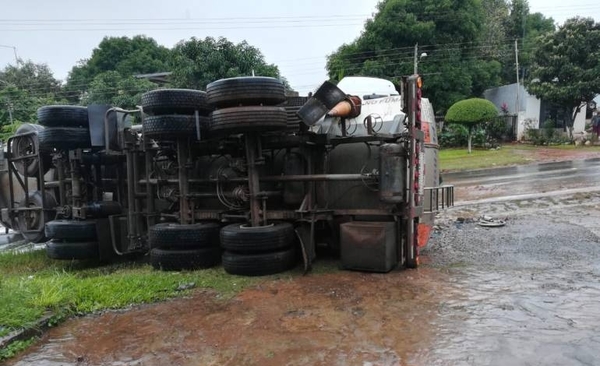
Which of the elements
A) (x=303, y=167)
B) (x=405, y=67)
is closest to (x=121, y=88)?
(x=405, y=67)

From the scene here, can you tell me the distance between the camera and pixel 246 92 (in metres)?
5.34

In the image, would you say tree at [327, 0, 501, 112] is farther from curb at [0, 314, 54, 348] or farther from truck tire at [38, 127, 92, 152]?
curb at [0, 314, 54, 348]

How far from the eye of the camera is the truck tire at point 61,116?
6.67m

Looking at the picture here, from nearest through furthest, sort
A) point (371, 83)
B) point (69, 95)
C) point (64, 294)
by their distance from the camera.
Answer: point (64, 294), point (371, 83), point (69, 95)

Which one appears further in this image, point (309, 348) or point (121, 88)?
point (121, 88)

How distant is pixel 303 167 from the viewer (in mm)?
6184

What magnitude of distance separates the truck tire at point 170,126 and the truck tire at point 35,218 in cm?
272

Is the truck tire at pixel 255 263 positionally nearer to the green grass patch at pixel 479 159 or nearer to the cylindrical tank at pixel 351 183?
the cylindrical tank at pixel 351 183

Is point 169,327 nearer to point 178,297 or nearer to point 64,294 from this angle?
point 178,297

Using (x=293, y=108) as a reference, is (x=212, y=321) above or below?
below

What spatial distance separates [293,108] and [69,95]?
39.0 metres

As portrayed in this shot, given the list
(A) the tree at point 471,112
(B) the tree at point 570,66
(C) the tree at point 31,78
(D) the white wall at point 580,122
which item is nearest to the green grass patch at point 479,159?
(A) the tree at point 471,112

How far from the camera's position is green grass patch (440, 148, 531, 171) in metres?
21.0

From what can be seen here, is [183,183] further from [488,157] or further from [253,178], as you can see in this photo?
[488,157]
